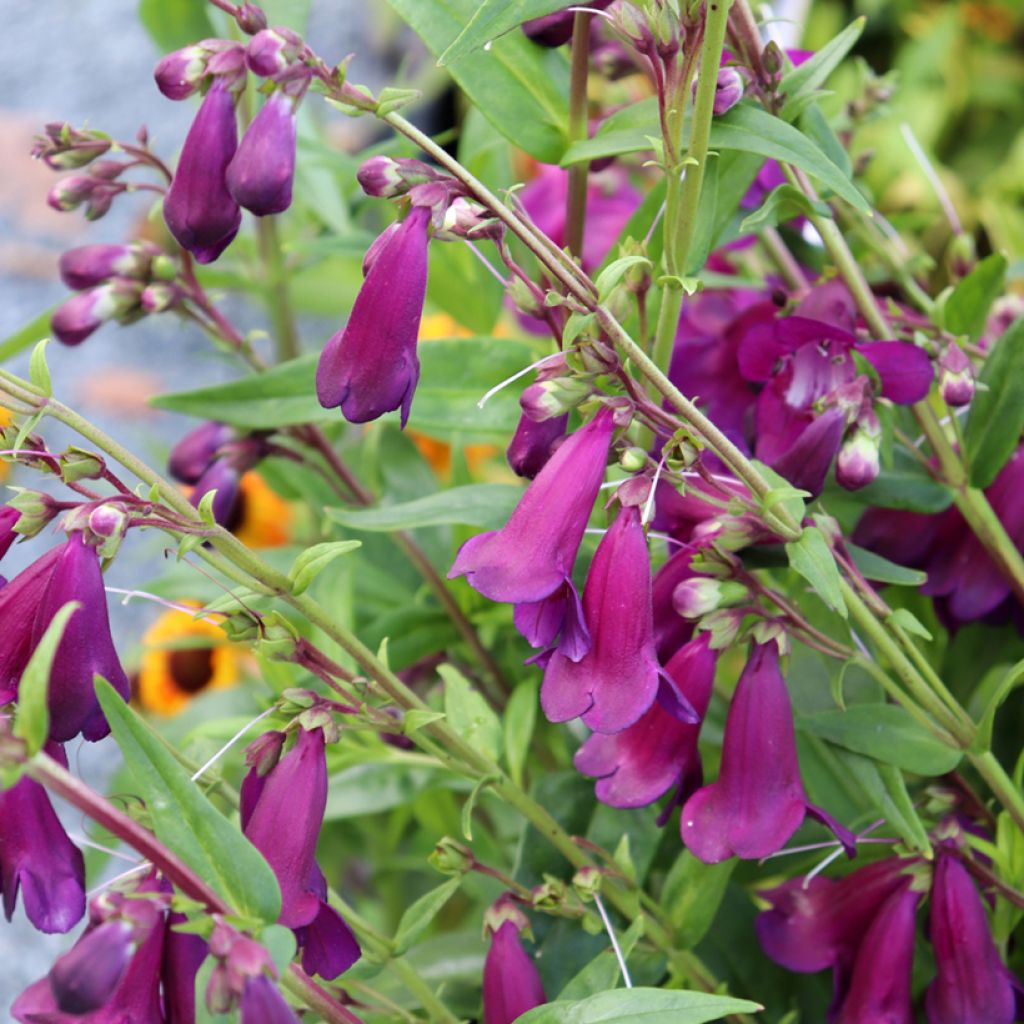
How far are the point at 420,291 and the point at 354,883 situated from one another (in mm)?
819

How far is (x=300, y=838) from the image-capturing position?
1.73 feet

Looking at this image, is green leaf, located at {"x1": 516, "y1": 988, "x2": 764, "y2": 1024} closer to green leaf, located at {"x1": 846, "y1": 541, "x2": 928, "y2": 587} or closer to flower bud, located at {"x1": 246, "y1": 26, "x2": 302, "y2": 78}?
green leaf, located at {"x1": 846, "y1": 541, "x2": 928, "y2": 587}

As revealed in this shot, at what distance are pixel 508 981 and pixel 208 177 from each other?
37 centimetres

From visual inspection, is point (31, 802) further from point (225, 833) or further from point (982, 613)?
point (982, 613)

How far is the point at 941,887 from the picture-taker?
2.07 ft

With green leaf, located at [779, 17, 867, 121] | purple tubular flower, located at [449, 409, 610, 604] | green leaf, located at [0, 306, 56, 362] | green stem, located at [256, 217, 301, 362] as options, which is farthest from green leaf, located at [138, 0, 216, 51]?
purple tubular flower, located at [449, 409, 610, 604]

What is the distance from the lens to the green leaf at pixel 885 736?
Result: 61 centimetres

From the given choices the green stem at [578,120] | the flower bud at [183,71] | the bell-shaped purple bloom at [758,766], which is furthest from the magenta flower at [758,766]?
the flower bud at [183,71]

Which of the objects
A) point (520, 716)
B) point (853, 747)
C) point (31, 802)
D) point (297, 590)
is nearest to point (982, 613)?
point (853, 747)

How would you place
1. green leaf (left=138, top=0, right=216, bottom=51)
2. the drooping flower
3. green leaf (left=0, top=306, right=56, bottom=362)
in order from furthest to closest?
1. the drooping flower
2. green leaf (left=138, top=0, right=216, bottom=51)
3. green leaf (left=0, top=306, right=56, bottom=362)

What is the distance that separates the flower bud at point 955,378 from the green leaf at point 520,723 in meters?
0.28

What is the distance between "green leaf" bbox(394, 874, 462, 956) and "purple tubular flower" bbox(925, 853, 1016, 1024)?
0.22m

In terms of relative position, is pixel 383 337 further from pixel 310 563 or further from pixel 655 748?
pixel 655 748

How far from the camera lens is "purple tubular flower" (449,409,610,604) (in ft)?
1.73
